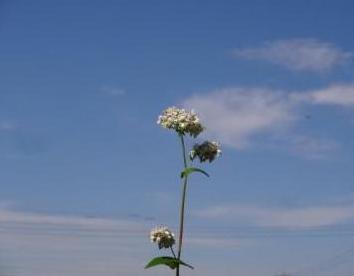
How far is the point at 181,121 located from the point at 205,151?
1.81 ft

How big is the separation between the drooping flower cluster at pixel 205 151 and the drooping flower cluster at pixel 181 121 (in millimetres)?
244

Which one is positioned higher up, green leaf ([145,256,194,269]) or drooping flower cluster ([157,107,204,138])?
drooping flower cluster ([157,107,204,138])

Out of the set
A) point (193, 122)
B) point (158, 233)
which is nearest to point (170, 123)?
point (193, 122)

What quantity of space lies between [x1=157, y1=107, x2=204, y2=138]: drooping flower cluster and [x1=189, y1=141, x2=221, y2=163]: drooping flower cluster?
0.24 meters

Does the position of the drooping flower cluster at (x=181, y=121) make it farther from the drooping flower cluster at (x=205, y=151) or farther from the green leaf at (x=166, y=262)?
the green leaf at (x=166, y=262)

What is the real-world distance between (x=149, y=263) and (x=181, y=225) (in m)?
0.88

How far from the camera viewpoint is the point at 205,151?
7082mm

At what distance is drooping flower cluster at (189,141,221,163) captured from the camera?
7082mm

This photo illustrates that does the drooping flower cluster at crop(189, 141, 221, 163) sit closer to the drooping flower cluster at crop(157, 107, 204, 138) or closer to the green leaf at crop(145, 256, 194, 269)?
the drooping flower cluster at crop(157, 107, 204, 138)

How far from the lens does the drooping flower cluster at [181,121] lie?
719 cm

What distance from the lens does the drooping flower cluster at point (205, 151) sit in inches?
279

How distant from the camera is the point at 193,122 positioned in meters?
7.20

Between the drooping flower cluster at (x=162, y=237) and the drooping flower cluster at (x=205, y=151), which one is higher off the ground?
the drooping flower cluster at (x=205, y=151)

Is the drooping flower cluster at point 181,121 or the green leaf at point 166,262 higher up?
the drooping flower cluster at point 181,121
